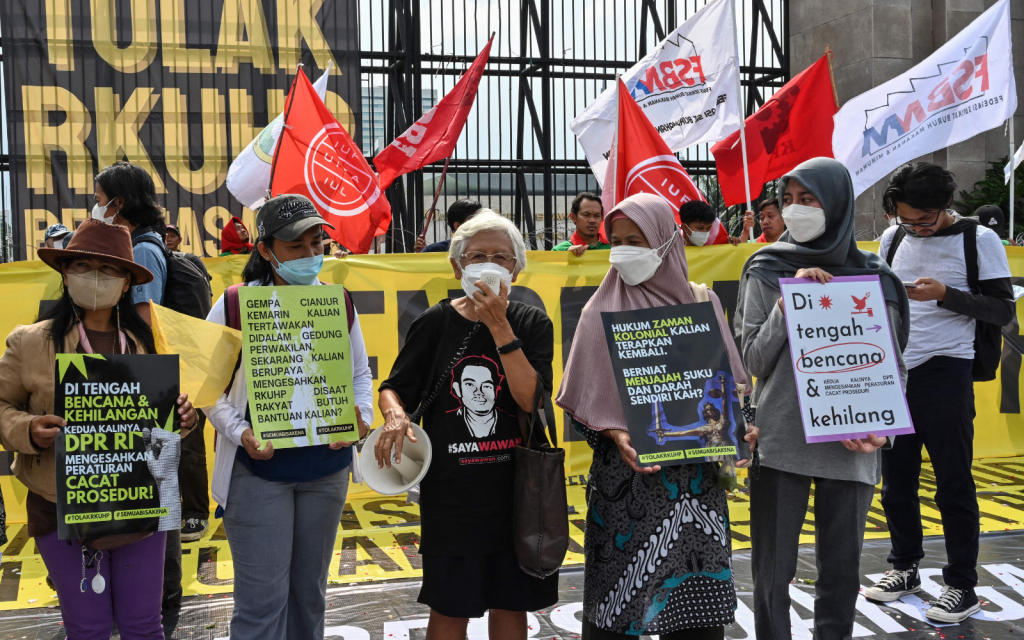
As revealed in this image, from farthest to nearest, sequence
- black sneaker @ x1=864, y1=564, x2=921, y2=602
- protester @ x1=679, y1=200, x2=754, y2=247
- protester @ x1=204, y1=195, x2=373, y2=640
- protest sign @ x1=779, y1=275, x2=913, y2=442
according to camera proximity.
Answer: protester @ x1=679, y1=200, x2=754, y2=247, black sneaker @ x1=864, y1=564, x2=921, y2=602, protest sign @ x1=779, y1=275, x2=913, y2=442, protester @ x1=204, y1=195, x2=373, y2=640

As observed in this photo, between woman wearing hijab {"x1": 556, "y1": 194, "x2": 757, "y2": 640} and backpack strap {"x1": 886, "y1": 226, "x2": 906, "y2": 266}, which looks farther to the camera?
backpack strap {"x1": 886, "y1": 226, "x2": 906, "y2": 266}

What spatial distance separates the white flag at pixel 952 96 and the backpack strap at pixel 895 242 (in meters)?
2.82

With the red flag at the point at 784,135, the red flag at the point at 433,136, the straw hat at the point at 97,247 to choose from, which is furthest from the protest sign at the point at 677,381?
the red flag at the point at 433,136

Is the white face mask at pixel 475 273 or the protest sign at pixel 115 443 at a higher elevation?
the white face mask at pixel 475 273

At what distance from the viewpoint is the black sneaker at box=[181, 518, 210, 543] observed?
17.0 feet

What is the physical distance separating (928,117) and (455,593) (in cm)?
603

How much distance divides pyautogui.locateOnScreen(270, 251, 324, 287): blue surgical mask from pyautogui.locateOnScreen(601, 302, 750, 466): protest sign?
3.23ft

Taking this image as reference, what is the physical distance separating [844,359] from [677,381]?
696 millimetres

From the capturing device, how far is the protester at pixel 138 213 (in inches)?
152

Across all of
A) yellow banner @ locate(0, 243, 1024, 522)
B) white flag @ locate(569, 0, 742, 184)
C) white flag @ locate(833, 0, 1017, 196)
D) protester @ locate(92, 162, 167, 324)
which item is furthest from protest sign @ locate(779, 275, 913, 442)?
white flag @ locate(569, 0, 742, 184)

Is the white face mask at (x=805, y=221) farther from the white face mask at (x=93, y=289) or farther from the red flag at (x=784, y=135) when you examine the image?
the red flag at (x=784, y=135)

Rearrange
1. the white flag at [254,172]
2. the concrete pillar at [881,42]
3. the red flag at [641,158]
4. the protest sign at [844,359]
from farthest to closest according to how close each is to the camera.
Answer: the concrete pillar at [881,42], the white flag at [254,172], the red flag at [641,158], the protest sign at [844,359]

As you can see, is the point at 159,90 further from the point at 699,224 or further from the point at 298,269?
the point at 298,269

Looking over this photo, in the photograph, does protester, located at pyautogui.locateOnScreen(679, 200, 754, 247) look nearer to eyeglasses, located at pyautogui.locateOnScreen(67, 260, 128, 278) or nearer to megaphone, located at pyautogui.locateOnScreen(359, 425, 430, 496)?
megaphone, located at pyautogui.locateOnScreen(359, 425, 430, 496)
